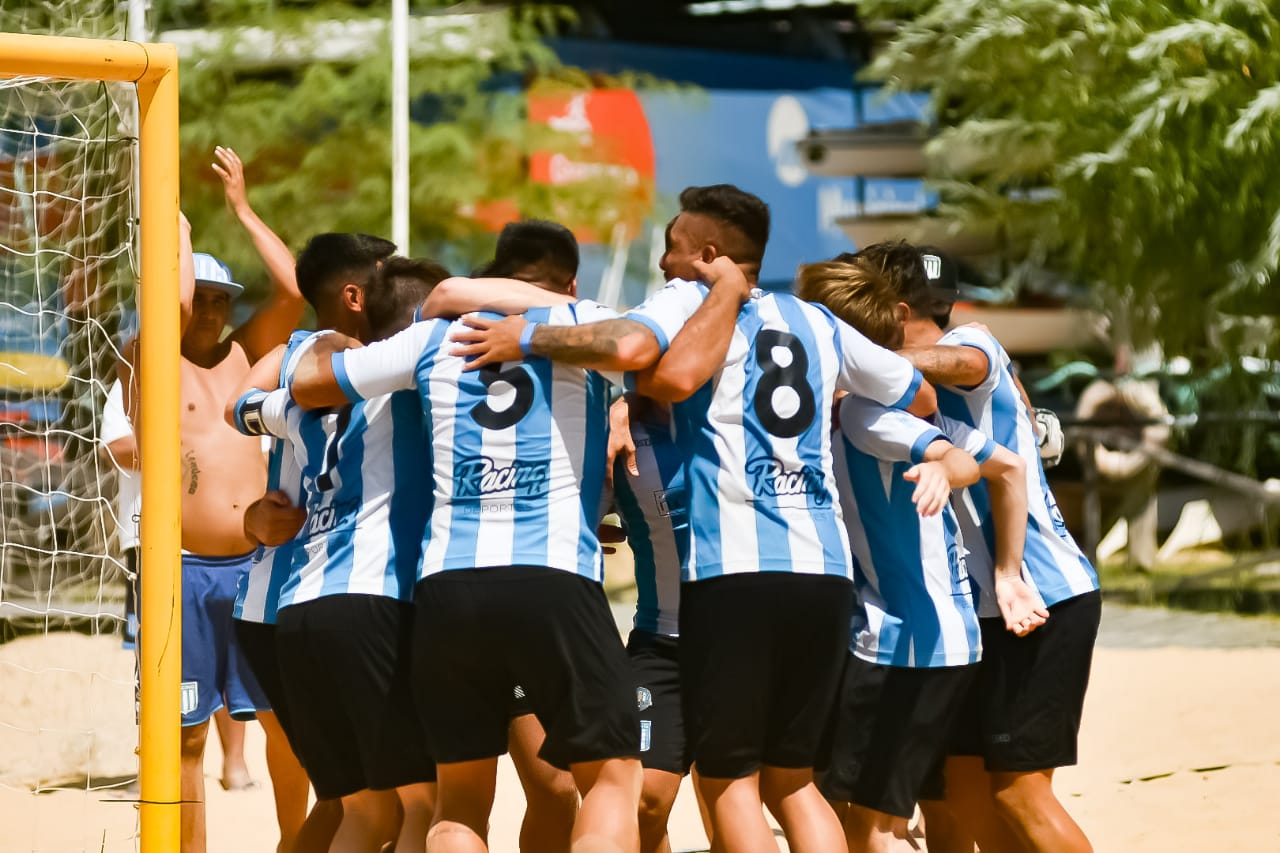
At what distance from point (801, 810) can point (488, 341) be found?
4.79ft

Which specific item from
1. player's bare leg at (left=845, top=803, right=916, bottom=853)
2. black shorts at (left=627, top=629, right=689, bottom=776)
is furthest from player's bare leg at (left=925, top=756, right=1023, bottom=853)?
black shorts at (left=627, top=629, right=689, bottom=776)

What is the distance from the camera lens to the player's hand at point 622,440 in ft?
14.0

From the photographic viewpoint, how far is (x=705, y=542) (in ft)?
13.2

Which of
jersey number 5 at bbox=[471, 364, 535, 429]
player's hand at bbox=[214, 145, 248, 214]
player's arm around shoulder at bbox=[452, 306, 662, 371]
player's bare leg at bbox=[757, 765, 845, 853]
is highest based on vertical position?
player's hand at bbox=[214, 145, 248, 214]

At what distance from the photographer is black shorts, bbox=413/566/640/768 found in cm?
383

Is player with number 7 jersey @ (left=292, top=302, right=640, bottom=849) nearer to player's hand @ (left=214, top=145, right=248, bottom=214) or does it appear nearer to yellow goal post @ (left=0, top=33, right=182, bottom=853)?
yellow goal post @ (left=0, top=33, right=182, bottom=853)

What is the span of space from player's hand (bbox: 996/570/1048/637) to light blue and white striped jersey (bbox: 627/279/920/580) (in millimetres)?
513

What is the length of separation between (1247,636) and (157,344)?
9.87m

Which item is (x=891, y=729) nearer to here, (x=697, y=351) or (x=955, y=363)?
(x=955, y=363)

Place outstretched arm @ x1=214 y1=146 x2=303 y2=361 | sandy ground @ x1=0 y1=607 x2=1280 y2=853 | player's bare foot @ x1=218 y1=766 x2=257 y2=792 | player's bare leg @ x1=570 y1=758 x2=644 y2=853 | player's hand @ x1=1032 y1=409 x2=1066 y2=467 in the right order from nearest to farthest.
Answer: player's bare leg @ x1=570 y1=758 x2=644 y2=853 < player's hand @ x1=1032 y1=409 x2=1066 y2=467 < outstretched arm @ x1=214 y1=146 x2=303 y2=361 < sandy ground @ x1=0 y1=607 x2=1280 y2=853 < player's bare foot @ x1=218 y1=766 x2=257 y2=792

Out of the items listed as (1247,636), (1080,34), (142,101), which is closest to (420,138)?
(1080,34)

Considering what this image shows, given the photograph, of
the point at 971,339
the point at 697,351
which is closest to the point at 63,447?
the point at 697,351

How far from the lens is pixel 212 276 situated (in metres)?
5.46

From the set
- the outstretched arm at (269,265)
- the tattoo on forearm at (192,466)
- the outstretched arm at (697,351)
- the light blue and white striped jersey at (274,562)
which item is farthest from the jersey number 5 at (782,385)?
the tattoo on forearm at (192,466)
